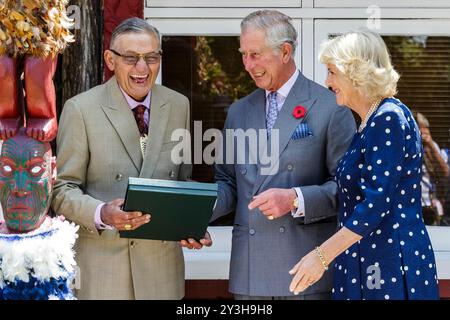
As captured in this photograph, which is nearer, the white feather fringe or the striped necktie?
the white feather fringe

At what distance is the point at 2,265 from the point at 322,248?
119 cm

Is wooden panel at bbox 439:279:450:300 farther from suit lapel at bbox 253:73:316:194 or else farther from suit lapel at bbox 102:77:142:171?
suit lapel at bbox 102:77:142:171

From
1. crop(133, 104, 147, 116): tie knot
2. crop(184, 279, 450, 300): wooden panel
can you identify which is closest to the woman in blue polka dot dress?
crop(133, 104, 147, 116): tie knot

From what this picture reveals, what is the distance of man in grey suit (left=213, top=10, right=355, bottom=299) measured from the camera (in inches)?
154

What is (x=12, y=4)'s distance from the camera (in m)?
3.37

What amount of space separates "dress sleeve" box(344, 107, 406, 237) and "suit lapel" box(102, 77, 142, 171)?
3.37 feet

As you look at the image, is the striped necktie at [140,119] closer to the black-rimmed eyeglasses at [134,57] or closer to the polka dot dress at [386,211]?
the black-rimmed eyeglasses at [134,57]

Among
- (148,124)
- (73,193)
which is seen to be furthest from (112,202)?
(148,124)

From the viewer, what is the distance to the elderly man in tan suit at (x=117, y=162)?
3.89 metres

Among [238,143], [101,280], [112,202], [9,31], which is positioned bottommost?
[101,280]

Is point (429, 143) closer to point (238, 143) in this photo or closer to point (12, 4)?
point (238, 143)

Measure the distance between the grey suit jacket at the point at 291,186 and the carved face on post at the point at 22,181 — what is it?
928 mm

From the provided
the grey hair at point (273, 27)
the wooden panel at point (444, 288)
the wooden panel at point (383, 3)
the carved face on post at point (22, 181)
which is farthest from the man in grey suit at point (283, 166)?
the wooden panel at point (444, 288)

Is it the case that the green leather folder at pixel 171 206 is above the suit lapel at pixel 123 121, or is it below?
below
